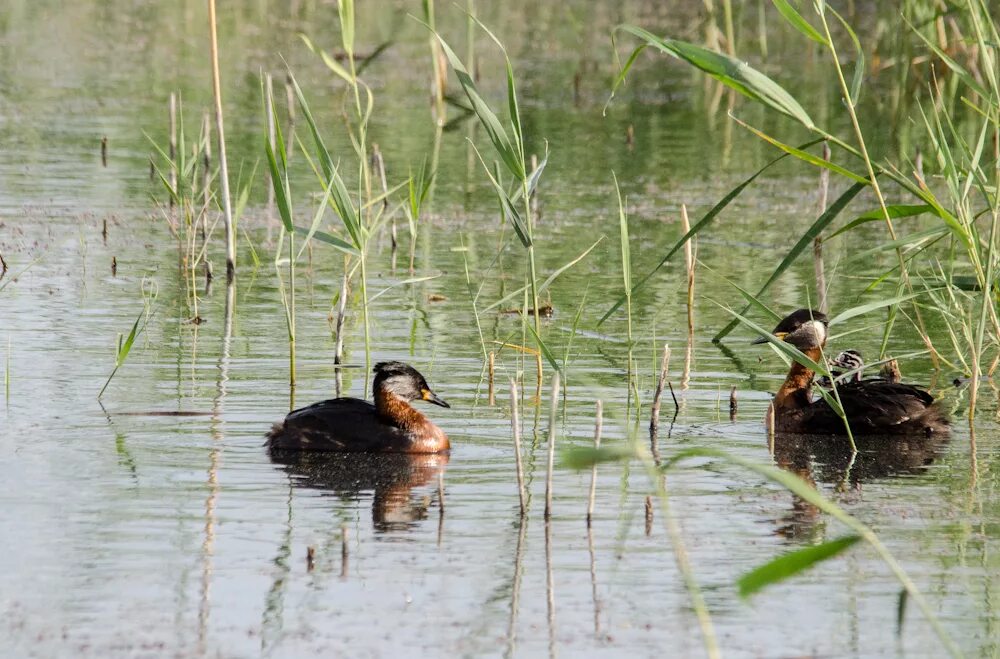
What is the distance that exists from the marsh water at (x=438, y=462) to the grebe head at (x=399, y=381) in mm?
356

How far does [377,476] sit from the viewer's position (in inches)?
295

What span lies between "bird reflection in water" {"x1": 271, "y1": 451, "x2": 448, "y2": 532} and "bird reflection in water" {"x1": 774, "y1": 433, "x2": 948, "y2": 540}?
60.8 inches

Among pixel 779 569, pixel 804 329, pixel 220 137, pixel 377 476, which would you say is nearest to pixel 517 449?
pixel 377 476

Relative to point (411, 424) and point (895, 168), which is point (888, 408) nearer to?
point (895, 168)

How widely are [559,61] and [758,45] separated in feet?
11.7

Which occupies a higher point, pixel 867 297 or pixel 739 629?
pixel 867 297

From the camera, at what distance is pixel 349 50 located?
345 inches

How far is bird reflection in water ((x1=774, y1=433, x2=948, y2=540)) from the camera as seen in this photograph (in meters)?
7.39

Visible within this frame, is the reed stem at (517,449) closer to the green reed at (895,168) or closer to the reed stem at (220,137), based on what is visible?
the green reed at (895,168)

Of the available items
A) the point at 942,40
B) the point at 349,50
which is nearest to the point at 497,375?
the point at 349,50

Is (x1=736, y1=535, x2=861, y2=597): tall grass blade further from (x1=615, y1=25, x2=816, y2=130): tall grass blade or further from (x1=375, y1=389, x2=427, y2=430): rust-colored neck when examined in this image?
(x1=375, y1=389, x2=427, y2=430): rust-colored neck

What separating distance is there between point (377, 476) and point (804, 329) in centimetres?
254

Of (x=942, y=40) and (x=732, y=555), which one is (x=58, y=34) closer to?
(x=942, y=40)

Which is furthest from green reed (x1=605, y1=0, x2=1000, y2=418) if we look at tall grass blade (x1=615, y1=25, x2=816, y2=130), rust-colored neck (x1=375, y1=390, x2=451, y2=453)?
rust-colored neck (x1=375, y1=390, x2=451, y2=453)
